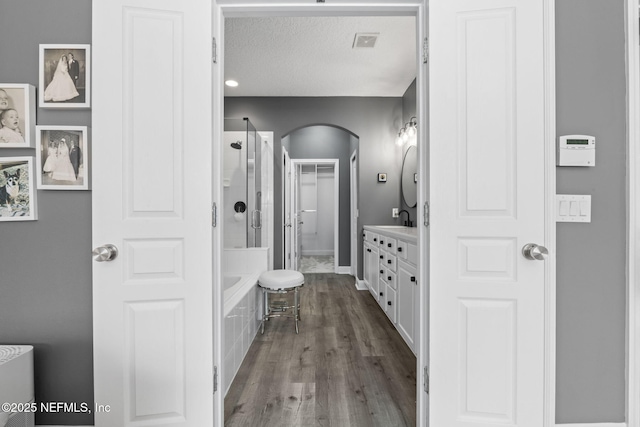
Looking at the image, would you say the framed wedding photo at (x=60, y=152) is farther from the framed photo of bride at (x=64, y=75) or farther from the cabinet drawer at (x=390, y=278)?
the cabinet drawer at (x=390, y=278)

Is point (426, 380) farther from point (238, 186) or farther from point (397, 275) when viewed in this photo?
point (238, 186)

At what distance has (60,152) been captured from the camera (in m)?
1.36

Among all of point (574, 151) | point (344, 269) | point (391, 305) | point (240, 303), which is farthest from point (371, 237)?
point (574, 151)

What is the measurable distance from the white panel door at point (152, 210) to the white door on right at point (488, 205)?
1017mm

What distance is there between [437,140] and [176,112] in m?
1.13

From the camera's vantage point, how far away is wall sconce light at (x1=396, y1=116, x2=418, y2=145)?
3796 millimetres

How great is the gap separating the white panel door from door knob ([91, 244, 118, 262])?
0.09ft

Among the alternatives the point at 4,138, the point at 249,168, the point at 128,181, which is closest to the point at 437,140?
the point at 128,181

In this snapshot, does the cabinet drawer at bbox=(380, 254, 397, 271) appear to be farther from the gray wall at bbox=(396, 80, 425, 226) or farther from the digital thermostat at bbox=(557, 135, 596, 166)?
the digital thermostat at bbox=(557, 135, 596, 166)

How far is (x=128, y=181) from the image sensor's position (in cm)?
131

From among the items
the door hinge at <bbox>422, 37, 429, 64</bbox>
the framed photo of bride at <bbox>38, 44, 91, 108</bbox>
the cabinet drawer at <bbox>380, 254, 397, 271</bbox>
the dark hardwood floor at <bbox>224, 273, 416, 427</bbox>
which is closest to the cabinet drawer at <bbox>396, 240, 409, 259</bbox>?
the cabinet drawer at <bbox>380, 254, 397, 271</bbox>

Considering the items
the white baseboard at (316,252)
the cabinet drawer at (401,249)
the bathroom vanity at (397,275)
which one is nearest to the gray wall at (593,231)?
the bathroom vanity at (397,275)

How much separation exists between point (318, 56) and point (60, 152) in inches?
104

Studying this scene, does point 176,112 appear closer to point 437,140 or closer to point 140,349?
point 140,349
